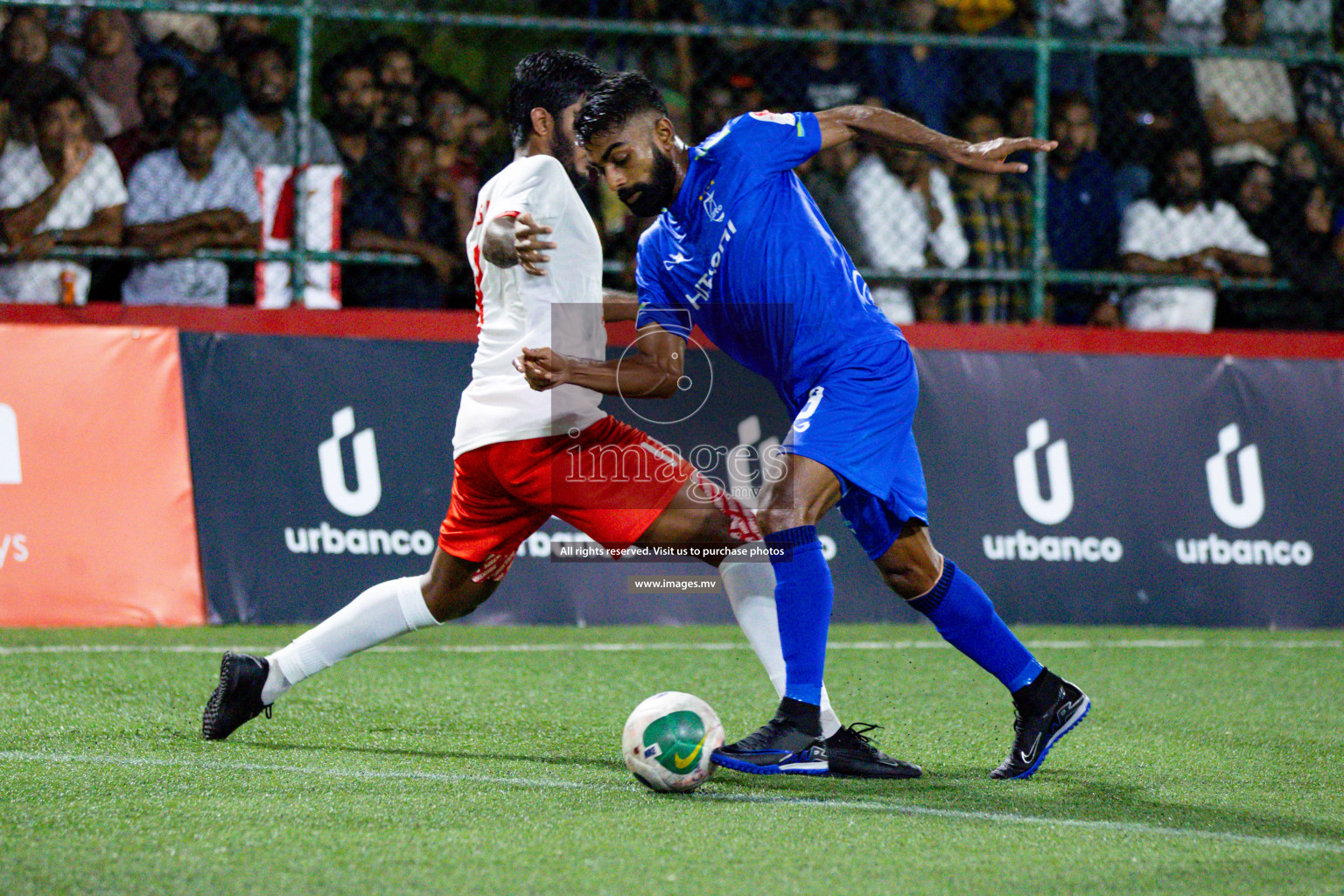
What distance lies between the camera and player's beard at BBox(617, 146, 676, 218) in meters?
4.27

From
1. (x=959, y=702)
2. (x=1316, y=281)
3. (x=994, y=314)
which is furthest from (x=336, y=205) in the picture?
(x=1316, y=281)

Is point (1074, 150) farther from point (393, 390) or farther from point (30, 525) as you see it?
point (30, 525)

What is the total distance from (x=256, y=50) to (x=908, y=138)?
5177mm

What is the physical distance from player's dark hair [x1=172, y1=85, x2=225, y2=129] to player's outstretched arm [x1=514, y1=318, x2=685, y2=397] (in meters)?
4.64

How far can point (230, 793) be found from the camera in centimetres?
389

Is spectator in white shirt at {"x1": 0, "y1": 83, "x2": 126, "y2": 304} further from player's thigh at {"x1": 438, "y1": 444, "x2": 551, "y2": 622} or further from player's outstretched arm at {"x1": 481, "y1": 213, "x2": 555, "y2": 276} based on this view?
player's outstretched arm at {"x1": 481, "y1": 213, "x2": 555, "y2": 276}

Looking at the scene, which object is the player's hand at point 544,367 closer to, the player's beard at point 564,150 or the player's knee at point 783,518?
the player's knee at point 783,518

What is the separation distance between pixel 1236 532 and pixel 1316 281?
1.89m

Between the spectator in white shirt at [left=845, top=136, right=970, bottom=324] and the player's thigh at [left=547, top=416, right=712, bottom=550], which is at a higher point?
the spectator in white shirt at [left=845, top=136, right=970, bottom=324]

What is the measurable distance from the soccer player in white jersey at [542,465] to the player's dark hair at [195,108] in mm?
4055

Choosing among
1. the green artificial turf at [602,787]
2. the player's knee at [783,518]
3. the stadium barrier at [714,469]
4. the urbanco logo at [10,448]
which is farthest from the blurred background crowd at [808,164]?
the player's knee at [783,518]

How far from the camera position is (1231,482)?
7.88 metres

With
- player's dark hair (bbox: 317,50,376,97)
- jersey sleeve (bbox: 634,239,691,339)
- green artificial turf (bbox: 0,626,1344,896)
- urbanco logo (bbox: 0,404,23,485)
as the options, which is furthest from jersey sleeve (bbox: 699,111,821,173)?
player's dark hair (bbox: 317,50,376,97)

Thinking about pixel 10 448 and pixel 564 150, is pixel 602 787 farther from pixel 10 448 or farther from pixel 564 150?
pixel 10 448
